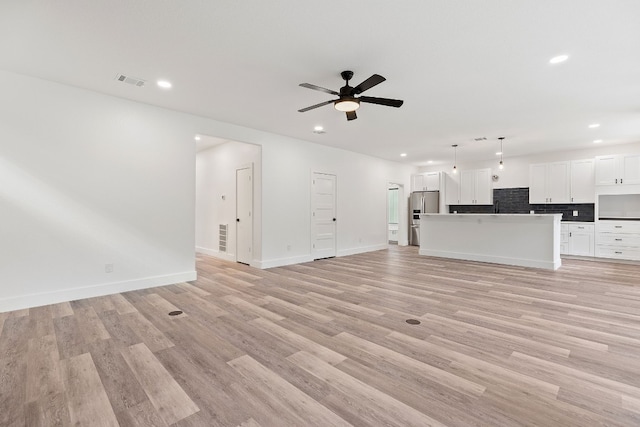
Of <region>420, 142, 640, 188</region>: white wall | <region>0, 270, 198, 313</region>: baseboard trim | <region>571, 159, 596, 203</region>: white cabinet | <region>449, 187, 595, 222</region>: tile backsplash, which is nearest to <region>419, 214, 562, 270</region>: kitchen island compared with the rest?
<region>571, 159, 596, 203</region>: white cabinet

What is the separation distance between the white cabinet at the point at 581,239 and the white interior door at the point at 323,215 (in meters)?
6.10

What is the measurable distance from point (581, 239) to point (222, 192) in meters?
9.13

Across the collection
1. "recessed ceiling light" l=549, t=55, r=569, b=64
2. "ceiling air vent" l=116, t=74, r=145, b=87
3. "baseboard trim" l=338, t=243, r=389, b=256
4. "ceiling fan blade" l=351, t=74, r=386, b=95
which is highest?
"ceiling air vent" l=116, t=74, r=145, b=87

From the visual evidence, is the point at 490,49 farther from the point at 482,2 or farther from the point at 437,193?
the point at 437,193

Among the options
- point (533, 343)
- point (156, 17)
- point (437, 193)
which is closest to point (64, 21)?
point (156, 17)

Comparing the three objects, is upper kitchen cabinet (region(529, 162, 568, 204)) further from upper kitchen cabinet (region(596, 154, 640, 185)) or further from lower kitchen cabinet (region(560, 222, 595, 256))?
lower kitchen cabinet (region(560, 222, 595, 256))

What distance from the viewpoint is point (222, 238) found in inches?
288

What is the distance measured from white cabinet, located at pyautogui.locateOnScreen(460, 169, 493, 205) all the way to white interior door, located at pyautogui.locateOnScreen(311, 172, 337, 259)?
4.65 m

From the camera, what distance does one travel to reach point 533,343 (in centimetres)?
264

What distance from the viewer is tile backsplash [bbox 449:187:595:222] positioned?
7774 mm

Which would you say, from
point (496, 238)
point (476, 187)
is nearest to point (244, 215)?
point (496, 238)

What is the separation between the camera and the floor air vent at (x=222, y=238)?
722 cm

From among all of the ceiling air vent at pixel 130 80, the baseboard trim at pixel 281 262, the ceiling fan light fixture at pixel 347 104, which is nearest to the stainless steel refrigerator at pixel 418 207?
the baseboard trim at pixel 281 262

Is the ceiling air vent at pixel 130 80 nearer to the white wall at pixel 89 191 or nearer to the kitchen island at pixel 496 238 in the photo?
the white wall at pixel 89 191
